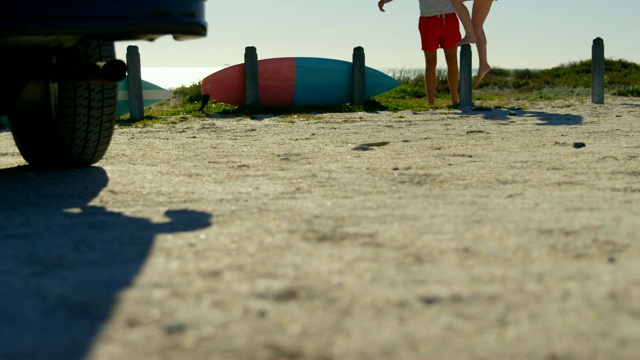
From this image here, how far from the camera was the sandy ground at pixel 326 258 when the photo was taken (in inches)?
69.4

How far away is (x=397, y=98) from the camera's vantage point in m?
13.4

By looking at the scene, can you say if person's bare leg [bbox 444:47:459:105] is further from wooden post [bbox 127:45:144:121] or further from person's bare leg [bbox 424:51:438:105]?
wooden post [bbox 127:45:144:121]

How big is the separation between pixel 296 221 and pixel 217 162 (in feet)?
6.59

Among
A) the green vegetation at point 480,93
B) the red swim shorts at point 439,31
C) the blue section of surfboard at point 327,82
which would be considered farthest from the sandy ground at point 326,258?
the blue section of surfboard at point 327,82

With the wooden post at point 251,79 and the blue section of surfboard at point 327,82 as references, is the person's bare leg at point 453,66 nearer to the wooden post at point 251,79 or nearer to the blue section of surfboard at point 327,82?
the blue section of surfboard at point 327,82

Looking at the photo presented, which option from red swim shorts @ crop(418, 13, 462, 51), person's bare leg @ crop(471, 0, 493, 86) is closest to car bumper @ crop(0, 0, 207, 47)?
person's bare leg @ crop(471, 0, 493, 86)

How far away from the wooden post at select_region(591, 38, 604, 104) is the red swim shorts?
2299 mm

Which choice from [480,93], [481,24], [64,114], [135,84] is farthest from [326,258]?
[480,93]

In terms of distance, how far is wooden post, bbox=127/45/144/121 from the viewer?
9.33 meters

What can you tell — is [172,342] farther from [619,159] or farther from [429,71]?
[429,71]

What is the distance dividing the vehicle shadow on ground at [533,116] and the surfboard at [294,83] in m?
2.66

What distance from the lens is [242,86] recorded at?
11.2 m

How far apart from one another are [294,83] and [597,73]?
13.2 ft

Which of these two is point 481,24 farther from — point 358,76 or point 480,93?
point 480,93
